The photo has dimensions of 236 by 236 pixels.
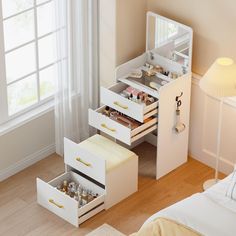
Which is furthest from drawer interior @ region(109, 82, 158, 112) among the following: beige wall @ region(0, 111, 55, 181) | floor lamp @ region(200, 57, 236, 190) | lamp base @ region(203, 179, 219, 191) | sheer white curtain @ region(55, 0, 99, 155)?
lamp base @ region(203, 179, 219, 191)

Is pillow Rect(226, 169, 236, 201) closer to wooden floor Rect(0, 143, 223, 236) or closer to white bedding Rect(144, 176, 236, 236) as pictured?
white bedding Rect(144, 176, 236, 236)

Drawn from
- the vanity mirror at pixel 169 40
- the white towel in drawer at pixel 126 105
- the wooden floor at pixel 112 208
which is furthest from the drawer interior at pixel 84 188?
the vanity mirror at pixel 169 40

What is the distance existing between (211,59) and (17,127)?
4.88ft

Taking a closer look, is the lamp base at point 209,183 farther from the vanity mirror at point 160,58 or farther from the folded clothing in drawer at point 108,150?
the vanity mirror at point 160,58

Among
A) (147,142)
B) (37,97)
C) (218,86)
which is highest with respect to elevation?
(218,86)

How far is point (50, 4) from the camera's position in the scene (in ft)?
17.7

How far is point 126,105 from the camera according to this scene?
206 inches

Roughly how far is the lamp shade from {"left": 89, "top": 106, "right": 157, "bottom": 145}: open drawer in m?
0.53

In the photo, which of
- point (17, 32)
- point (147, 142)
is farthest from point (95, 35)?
point (147, 142)

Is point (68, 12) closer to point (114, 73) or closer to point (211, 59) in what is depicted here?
point (114, 73)

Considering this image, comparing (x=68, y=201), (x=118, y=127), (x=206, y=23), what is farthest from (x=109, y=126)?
(x=206, y=23)

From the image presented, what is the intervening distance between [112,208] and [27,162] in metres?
0.82

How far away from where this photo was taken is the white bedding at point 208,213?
4.27 m

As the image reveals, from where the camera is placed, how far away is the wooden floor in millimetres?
5059
